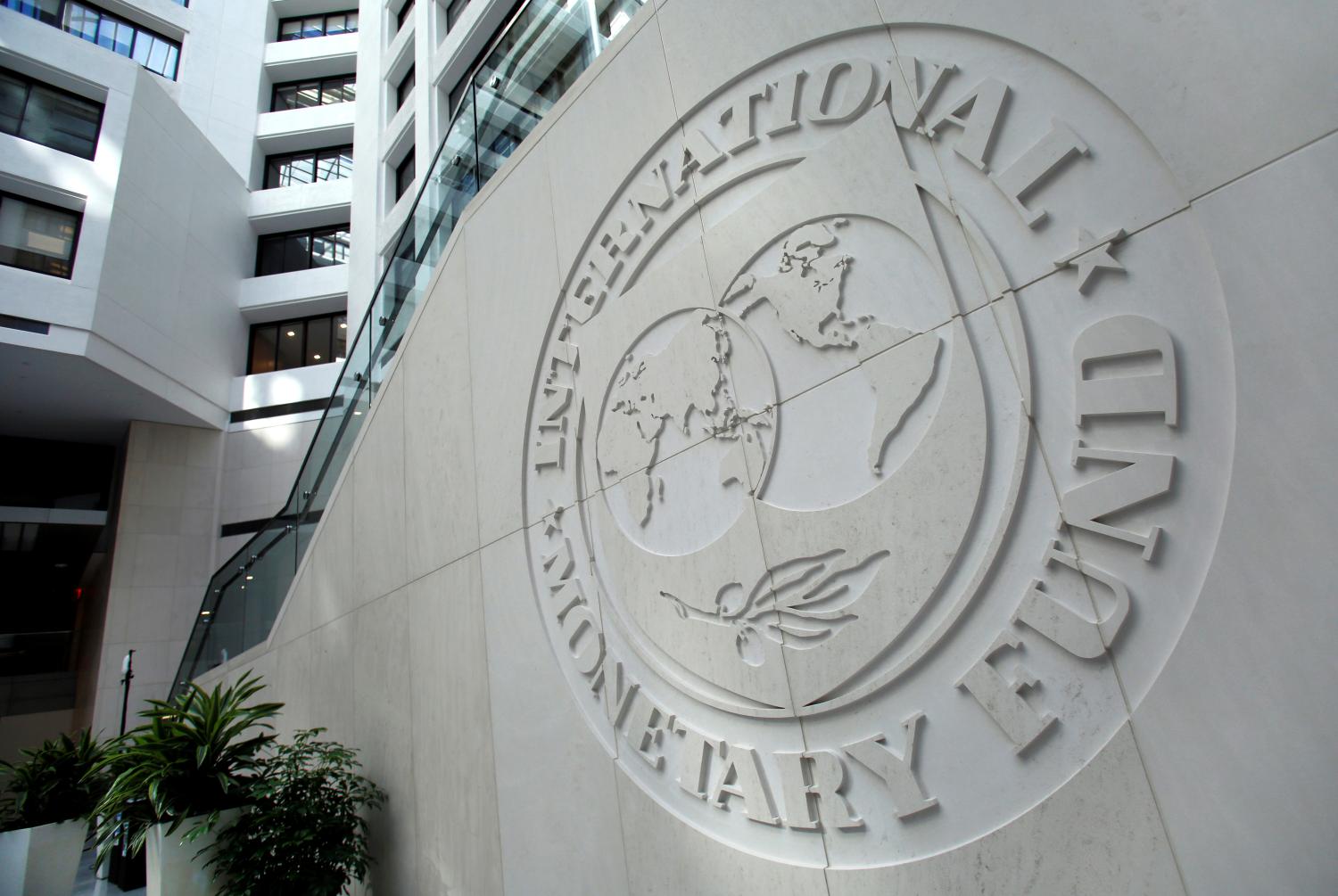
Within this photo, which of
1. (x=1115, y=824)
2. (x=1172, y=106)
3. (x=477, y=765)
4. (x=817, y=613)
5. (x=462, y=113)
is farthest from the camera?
(x=462, y=113)

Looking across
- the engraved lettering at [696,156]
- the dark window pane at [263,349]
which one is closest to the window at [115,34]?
the dark window pane at [263,349]

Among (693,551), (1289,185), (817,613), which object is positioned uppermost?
(1289,185)

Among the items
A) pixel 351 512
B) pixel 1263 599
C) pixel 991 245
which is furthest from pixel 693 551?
pixel 351 512

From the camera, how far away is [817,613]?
2357 millimetres

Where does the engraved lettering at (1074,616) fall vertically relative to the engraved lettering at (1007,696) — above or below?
above

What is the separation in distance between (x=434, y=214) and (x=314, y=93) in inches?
677

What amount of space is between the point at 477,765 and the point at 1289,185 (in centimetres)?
403

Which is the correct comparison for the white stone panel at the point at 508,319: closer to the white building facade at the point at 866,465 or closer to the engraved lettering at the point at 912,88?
the white building facade at the point at 866,465

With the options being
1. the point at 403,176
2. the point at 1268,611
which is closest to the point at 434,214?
the point at 1268,611

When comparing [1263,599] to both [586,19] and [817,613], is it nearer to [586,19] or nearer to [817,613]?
[817,613]

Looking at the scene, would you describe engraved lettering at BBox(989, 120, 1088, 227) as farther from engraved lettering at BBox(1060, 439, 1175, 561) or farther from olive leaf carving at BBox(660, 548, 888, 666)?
olive leaf carving at BBox(660, 548, 888, 666)

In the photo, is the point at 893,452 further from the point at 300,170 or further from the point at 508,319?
the point at 300,170

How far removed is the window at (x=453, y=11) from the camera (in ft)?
38.2

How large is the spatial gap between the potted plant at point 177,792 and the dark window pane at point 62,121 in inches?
529
